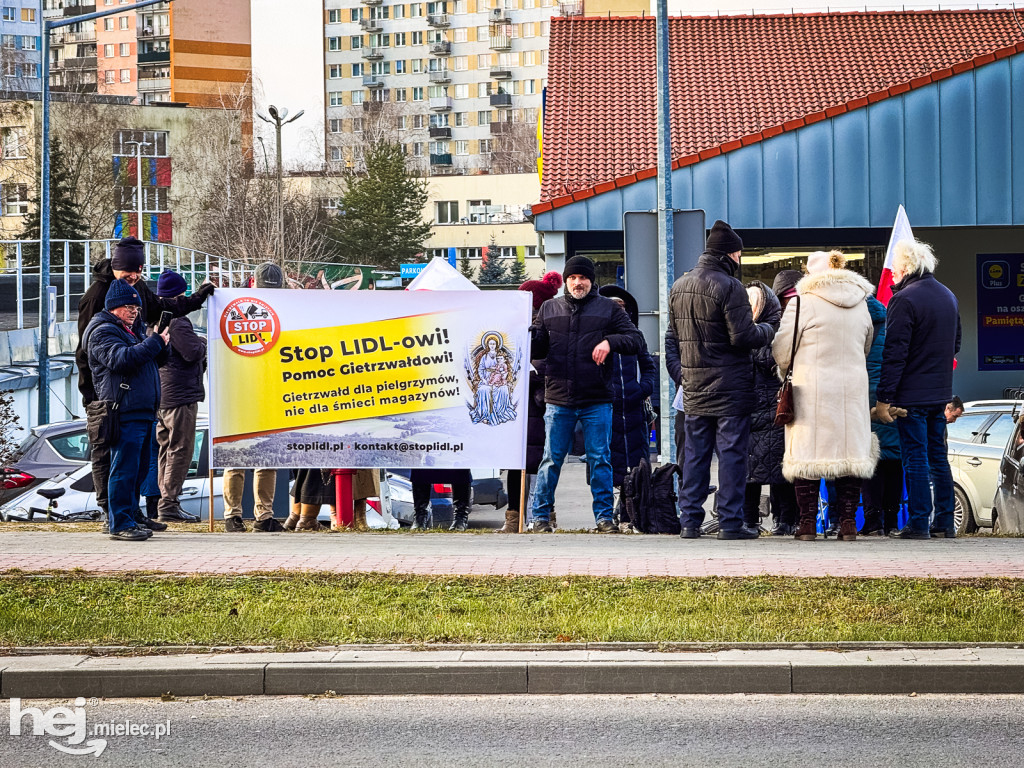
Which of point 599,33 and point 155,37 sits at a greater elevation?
point 155,37

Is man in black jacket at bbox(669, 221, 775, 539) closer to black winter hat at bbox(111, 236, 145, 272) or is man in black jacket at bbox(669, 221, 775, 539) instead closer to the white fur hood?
the white fur hood

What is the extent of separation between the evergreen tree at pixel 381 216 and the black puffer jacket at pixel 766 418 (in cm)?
7785

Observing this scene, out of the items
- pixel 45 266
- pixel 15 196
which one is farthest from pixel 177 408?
pixel 15 196

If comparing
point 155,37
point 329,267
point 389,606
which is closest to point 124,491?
point 389,606

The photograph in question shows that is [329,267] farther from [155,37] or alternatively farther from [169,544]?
[155,37]

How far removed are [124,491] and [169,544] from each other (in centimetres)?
49

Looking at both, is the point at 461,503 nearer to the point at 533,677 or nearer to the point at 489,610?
the point at 489,610

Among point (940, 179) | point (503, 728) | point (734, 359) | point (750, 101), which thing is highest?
point (750, 101)

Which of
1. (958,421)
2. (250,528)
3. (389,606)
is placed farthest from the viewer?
(958,421)

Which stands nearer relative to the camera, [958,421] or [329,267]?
[958,421]

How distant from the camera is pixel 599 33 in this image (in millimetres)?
33625

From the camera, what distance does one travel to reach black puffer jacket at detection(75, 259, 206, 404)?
10.3m

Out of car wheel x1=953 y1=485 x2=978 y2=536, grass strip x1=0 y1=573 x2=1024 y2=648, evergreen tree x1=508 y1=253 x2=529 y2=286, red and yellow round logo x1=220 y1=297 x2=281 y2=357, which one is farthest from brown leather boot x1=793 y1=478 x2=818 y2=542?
evergreen tree x1=508 y1=253 x2=529 y2=286

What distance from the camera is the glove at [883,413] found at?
1004 cm
